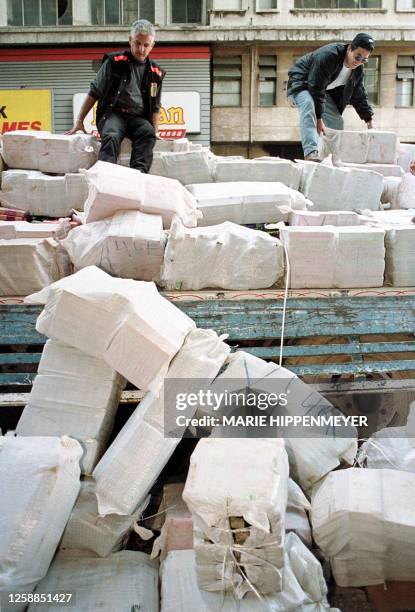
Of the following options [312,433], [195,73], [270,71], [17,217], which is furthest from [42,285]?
[270,71]

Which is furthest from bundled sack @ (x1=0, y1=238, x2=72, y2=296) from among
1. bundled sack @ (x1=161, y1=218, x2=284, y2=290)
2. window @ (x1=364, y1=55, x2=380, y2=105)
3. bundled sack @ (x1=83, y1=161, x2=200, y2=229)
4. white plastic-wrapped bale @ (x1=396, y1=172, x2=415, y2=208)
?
window @ (x1=364, y1=55, x2=380, y2=105)

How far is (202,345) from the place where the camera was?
2492 millimetres

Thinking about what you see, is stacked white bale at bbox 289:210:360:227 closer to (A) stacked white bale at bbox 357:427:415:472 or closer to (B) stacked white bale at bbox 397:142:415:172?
(A) stacked white bale at bbox 357:427:415:472

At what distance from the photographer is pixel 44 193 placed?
4.52 meters

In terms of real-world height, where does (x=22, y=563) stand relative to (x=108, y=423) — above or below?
below

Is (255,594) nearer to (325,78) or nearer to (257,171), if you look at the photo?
(257,171)

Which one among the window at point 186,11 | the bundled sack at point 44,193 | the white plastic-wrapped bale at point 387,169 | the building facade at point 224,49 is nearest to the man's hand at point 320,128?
the white plastic-wrapped bale at point 387,169

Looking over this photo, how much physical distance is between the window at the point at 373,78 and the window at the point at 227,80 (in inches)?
166

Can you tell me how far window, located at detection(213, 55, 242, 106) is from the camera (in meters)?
18.5

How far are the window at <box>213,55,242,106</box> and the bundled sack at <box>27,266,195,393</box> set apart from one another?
1742 centimetres

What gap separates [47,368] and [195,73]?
658 inches

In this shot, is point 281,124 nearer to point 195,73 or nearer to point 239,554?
point 195,73

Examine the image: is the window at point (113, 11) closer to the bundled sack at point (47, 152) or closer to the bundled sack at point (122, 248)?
the bundled sack at point (47, 152)

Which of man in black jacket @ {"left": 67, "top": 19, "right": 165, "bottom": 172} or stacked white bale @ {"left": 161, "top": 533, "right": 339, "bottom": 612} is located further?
man in black jacket @ {"left": 67, "top": 19, "right": 165, "bottom": 172}
